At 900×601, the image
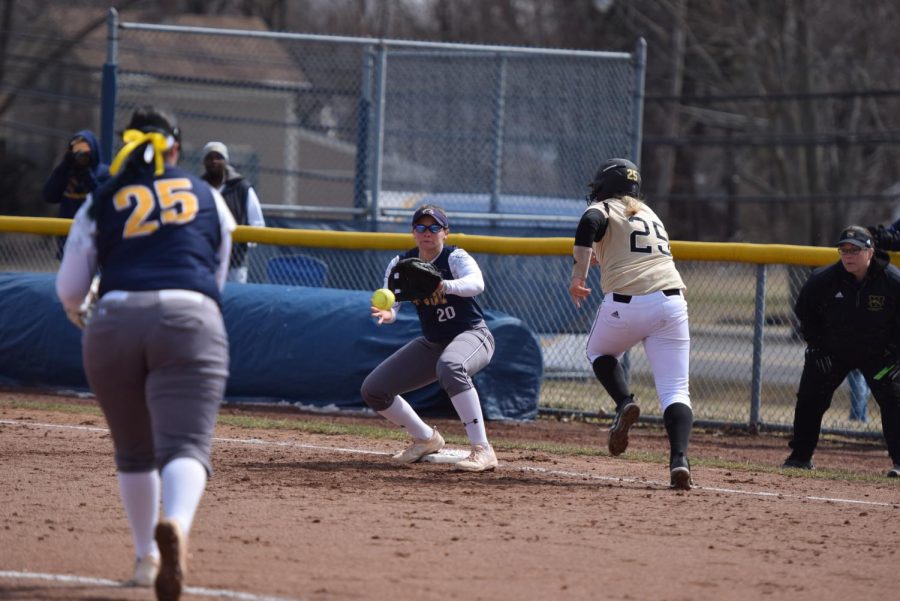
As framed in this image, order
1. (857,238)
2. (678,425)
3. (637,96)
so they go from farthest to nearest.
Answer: (637,96), (857,238), (678,425)

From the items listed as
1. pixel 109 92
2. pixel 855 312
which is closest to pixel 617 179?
pixel 855 312

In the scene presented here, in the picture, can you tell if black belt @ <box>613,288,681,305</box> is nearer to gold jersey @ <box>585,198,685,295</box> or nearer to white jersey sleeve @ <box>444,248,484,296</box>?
gold jersey @ <box>585,198,685,295</box>

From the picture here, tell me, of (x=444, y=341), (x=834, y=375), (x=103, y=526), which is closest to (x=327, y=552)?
(x=103, y=526)

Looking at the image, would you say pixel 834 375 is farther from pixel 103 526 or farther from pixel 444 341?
pixel 103 526

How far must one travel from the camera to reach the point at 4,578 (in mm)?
4980

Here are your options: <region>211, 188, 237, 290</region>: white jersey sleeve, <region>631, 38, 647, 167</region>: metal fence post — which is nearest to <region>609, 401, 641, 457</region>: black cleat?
<region>211, 188, 237, 290</region>: white jersey sleeve

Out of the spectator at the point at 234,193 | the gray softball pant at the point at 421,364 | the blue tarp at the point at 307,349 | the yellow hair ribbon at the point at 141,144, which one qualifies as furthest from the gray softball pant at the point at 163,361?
the spectator at the point at 234,193

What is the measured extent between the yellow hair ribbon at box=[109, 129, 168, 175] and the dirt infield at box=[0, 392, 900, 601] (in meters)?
1.59

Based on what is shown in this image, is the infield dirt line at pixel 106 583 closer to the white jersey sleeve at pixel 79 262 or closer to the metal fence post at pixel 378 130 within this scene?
the white jersey sleeve at pixel 79 262

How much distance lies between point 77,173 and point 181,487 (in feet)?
25.9

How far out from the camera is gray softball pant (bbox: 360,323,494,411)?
7.79 meters

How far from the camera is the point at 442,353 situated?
7.87 metres

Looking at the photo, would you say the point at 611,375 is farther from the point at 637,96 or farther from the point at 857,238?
the point at 637,96

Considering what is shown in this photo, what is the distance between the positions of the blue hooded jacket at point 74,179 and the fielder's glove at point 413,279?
16.2 ft
